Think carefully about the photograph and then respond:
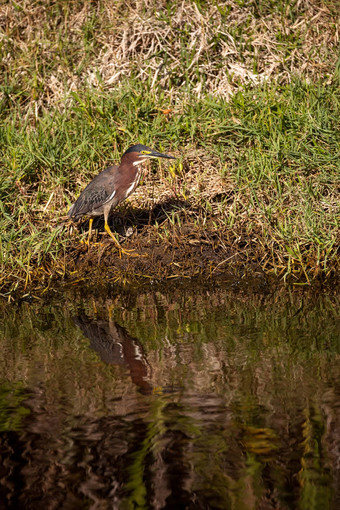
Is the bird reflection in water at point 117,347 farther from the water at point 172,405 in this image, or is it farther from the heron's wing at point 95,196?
the heron's wing at point 95,196

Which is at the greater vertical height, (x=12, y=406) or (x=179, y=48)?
Answer: (x=12, y=406)

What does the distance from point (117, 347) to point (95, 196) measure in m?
2.03

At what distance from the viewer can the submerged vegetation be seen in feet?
20.1

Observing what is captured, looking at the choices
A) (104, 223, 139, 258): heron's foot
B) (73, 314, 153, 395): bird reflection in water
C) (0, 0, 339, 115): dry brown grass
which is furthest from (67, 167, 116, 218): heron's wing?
(0, 0, 339, 115): dry brown grass

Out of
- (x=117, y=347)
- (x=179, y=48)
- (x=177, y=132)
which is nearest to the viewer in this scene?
(x=117, y=347)

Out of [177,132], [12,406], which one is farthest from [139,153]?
[12,406]

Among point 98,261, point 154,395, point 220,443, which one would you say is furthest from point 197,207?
point 220,443

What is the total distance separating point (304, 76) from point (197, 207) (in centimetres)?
203

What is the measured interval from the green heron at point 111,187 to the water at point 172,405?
1137 mm

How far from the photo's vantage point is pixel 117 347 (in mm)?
4492

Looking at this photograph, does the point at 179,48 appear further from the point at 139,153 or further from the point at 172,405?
the point at 172,405

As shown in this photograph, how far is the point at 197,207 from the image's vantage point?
21.5ft

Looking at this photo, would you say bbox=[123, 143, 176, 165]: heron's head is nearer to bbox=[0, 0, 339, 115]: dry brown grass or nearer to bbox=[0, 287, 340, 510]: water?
bbox=[0, 0, 339, 115]: dry brown grass

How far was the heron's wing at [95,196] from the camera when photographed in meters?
6.19
